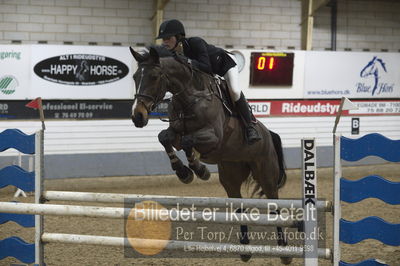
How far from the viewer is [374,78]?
877 centimetres

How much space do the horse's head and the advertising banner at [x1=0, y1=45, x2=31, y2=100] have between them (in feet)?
15.4

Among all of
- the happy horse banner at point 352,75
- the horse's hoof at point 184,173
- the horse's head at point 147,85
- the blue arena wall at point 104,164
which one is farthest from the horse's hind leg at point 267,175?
the happy horse banner at point 352,75

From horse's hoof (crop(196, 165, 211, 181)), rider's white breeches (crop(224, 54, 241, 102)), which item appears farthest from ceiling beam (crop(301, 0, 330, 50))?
horse's hoof (crop(196, 165, 211, 181))

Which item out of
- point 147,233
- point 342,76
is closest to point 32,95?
point 147,233

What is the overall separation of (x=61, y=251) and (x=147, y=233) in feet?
2.73

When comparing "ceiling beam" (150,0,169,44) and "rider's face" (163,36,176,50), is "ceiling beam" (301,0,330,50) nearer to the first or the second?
"ceiling beam" (150,0,169,44)

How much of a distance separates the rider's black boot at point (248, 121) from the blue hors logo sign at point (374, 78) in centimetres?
553

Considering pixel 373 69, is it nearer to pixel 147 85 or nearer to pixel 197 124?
pixel 197 124

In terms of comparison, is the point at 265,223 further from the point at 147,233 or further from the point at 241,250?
the point at 147,233

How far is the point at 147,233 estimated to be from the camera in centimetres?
468

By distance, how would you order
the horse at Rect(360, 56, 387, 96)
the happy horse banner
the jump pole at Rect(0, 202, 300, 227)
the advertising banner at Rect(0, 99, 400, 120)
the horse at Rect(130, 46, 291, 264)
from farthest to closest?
1. the horse at Rect(360, 56, 387, 96)
2. the happy horse banner
3. the advertising banner at Rect(0, 99, 400, 120)
4. the horse at Rect(130, 46, 291, 264)
5. the jump pole at Rect(0, 202, 300, 227)

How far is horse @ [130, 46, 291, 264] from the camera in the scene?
9.99ft

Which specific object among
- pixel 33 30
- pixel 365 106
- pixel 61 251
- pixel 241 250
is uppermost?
pixel 33 30

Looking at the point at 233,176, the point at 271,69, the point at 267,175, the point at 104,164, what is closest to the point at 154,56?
the point at 233,176
